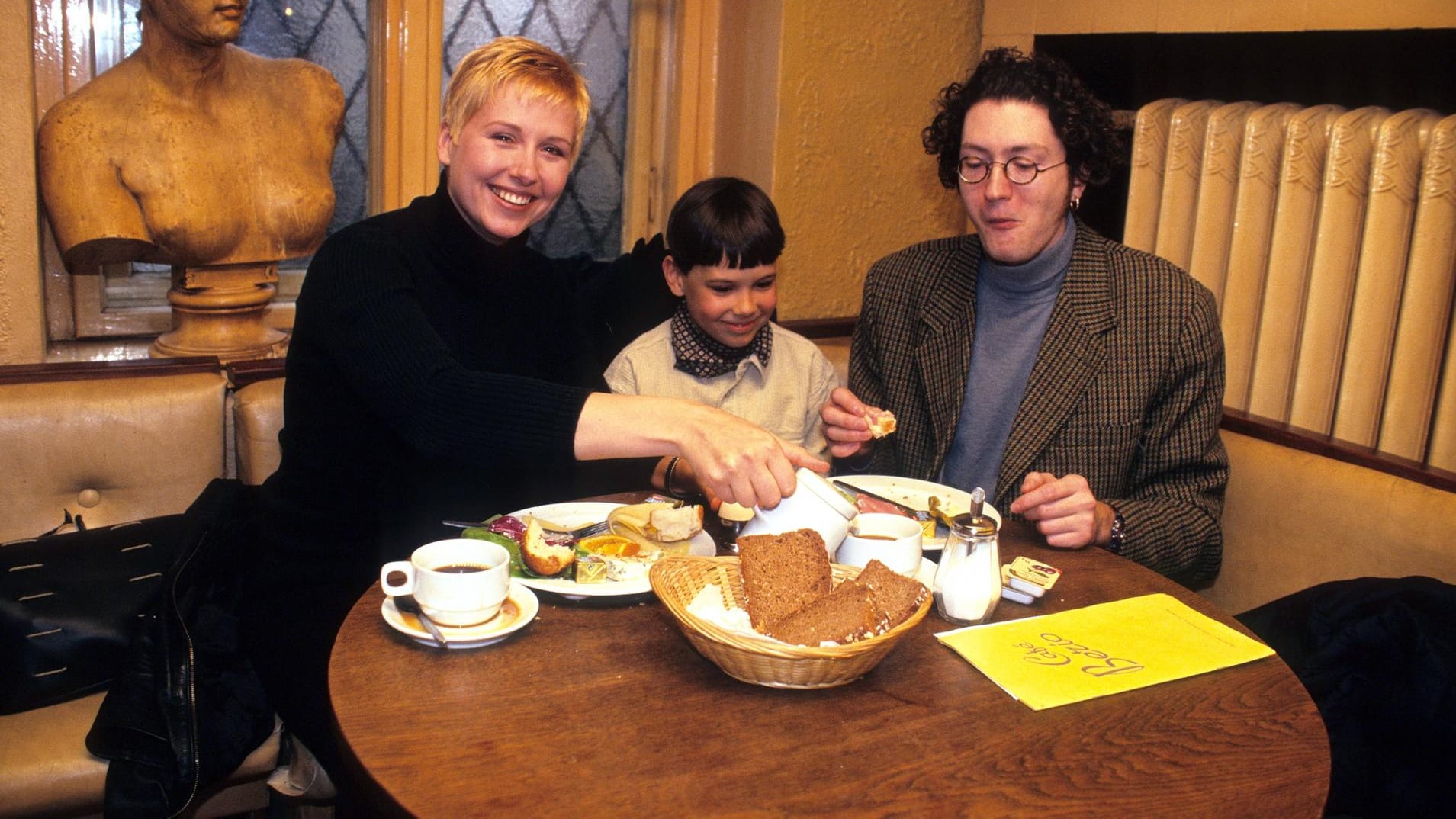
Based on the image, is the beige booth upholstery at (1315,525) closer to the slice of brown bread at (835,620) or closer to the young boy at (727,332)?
the young boy at (727,332)

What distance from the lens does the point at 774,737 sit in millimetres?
1030

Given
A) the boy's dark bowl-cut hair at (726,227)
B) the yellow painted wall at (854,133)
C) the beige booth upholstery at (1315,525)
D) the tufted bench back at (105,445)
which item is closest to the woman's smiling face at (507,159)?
the boy's dark bowl-cut hair at (726,227)

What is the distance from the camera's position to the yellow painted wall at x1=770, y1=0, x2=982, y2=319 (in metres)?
2.77

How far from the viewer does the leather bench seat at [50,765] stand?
4.94 ft

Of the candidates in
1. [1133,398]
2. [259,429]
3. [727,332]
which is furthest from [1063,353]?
[259,429]

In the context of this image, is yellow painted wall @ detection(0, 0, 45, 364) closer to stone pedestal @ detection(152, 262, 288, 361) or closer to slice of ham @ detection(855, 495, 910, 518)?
stone pedestal @ detection(152, 262, 288, 361)

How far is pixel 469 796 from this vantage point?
92 centimetres

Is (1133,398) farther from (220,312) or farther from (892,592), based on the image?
(220,312)

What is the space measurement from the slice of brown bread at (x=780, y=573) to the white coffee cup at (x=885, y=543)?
0.39ft

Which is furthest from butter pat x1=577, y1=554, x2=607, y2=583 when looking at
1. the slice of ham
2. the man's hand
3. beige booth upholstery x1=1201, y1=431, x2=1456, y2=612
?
beige booth upholstery x1=1201, y1=431, x2=1456, y2=612

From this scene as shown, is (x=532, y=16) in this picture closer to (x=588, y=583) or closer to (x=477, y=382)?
(x=477, y=382)

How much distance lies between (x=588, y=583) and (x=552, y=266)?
86cm

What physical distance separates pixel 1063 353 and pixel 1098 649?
0.75 meters

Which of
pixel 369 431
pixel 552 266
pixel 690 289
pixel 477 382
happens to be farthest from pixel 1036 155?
pixel 369 431
